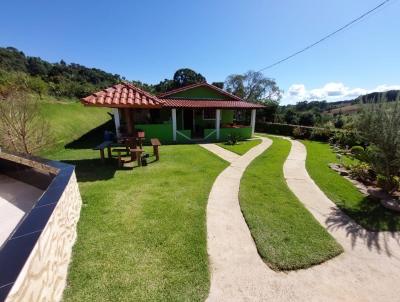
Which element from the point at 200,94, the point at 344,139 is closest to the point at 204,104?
the point at 200,94

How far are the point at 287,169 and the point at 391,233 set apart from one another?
467 cm

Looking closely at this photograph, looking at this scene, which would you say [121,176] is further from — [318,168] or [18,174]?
[318,168]

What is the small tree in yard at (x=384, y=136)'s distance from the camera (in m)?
5.77

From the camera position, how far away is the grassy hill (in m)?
12.0

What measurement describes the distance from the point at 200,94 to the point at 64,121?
1072cm

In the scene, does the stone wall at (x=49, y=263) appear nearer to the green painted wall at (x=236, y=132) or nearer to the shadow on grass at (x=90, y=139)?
the shadow on grass at (x=90, y=139)

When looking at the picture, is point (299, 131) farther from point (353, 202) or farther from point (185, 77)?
point (185, 77)

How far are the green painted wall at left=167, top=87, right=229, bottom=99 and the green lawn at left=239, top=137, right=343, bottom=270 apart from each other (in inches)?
503

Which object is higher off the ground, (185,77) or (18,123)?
(185,77)

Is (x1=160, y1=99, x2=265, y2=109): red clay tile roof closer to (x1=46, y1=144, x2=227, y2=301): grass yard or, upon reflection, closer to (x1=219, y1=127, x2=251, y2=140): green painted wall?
(x1=219, y1=127, x2=251, y2=140): green painted wall

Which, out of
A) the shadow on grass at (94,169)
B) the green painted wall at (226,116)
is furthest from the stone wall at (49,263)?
the green painted wall at (226,116)

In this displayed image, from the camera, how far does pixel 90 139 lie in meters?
15.6

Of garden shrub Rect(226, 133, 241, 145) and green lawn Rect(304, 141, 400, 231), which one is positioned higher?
garden shrub Rect(226, 133, 241, 145)

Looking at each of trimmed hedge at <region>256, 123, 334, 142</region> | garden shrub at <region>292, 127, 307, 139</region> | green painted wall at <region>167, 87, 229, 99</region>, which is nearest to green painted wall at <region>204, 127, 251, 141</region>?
green painted wall at <region>167, 87, 229, 99</region>
